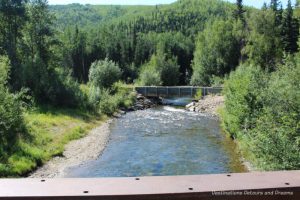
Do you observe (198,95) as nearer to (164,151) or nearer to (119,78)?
(119,78)

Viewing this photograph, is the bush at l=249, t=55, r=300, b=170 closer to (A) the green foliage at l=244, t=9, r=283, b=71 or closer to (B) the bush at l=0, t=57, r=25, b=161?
(B) the bush at l=0, t=57, r=25, b=161

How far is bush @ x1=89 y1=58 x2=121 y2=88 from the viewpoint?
214ft

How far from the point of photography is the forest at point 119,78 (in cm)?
2319

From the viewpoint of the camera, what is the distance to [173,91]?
83250 millimetres

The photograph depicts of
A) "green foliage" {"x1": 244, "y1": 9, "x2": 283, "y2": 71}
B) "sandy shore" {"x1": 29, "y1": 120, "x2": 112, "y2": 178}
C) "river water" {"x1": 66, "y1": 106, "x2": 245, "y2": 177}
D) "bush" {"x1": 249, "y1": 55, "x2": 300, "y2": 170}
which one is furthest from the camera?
"green foliage" {"x1": 244, "y1": 9, "x2": 283, "y2": 71}

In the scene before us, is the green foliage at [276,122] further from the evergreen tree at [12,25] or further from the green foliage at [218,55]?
the green foliage at [218,55]

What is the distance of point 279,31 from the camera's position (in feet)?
271

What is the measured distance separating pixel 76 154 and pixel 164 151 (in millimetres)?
6718

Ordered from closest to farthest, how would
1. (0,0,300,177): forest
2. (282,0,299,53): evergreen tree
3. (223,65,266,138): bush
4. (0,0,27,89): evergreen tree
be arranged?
(0,0,300,177): forest
(223,65,266,138): bush
(0,0,27,89): evergreen tree
(282,0,299,53): evergreen tree

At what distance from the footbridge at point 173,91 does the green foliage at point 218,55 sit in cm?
1316

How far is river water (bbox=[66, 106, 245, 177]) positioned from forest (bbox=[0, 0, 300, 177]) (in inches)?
73.0

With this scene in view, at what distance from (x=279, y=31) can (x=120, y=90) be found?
1339 inches

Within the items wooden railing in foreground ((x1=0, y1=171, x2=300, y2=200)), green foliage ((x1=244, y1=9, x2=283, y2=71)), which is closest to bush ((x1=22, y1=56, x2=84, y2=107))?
green foliage ((x1=244, y1=9, x2=283, y2=71))

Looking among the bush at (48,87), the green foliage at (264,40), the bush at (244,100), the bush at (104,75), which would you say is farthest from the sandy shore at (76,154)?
the green foliage at (264,40)
